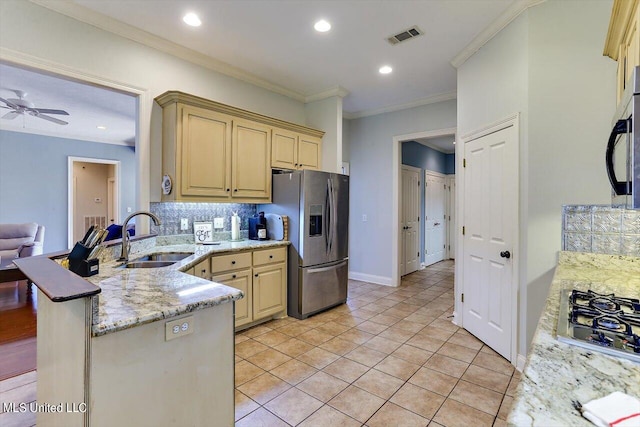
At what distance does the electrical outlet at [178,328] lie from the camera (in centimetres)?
125

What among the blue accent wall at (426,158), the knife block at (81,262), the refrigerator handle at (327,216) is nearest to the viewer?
the knife block at (81,262)

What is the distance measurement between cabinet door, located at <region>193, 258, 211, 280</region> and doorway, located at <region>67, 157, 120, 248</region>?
571cm

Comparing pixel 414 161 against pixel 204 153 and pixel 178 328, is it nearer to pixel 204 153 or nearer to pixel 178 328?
pixel 204 153

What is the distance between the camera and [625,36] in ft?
4.85

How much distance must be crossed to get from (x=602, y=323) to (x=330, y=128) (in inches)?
152

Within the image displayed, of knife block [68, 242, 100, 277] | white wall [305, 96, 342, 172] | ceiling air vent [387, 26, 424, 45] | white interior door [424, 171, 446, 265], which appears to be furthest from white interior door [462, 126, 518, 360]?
white interior door [424, 171, 446, 265]

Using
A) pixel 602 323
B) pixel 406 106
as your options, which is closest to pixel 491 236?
pixel 602 323

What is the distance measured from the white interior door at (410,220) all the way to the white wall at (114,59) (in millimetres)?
3289

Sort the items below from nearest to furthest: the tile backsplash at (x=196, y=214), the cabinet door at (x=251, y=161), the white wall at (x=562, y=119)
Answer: the white wall at (x=562, y=119)
the tile backsplash at (x=196, y=214)
the cabinet door at (x=251, y=161)

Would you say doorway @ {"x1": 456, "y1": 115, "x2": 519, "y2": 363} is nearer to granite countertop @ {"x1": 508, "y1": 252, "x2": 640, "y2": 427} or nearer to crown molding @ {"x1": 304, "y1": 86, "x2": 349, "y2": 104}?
granite countertop @ {"x1": 508, "y1": 252, "x2": 640, "y2": 427}

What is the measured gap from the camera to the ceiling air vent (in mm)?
2941

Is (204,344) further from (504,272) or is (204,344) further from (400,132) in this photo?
(400,132)

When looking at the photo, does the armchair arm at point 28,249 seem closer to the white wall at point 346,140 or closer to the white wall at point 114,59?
the white wall at point 114,59

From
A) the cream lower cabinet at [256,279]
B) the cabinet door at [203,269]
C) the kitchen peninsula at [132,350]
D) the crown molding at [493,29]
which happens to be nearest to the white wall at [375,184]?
the crown molding at [493,29]
